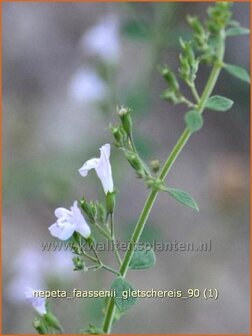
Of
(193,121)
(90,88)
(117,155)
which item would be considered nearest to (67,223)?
(193,121)

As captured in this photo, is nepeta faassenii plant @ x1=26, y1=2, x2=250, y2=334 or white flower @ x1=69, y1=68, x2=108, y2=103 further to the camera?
white flower @ x1=69, y1=68, x2=108, y2=103

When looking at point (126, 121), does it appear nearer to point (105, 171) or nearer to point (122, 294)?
point (105, 171)

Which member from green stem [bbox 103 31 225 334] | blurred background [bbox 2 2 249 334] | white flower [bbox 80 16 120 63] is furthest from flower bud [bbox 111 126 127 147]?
white flower [bbox 80 16 120 63]

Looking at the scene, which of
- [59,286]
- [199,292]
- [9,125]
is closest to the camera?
[59,286]

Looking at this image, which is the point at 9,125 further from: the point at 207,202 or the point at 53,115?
the point at 207,202

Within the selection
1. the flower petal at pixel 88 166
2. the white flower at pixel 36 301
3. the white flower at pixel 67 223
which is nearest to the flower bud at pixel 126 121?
the flower petal at pixel 88 166

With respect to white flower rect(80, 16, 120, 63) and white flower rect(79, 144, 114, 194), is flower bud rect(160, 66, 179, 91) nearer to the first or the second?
white flower rect(79, 144, 114, 194)

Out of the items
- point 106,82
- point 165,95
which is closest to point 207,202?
point 106,82
